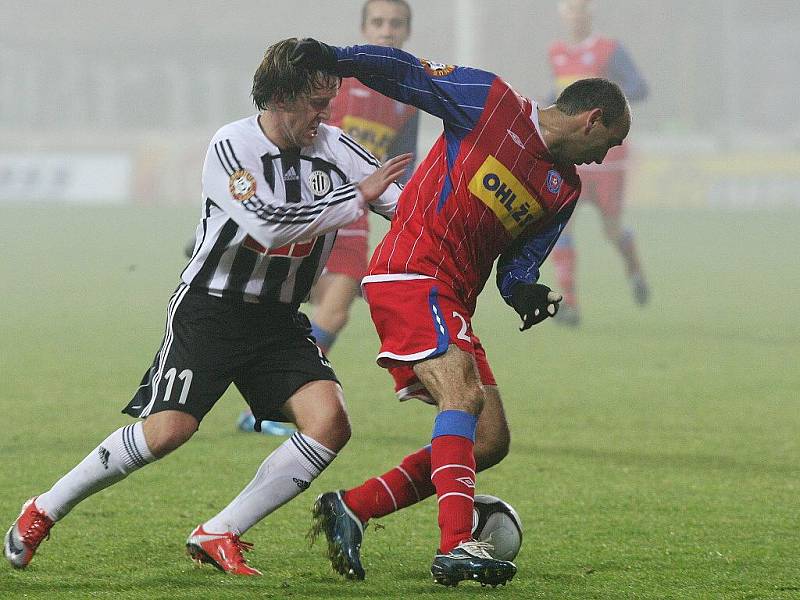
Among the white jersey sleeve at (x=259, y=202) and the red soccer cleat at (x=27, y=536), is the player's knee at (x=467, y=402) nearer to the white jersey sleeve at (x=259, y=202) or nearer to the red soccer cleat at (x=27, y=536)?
the white jersey sleeve at (x=259, y=202)

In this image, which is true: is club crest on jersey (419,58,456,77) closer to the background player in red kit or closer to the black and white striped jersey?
the black and white striped jersey

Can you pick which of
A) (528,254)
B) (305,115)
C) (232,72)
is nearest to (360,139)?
(528,254)

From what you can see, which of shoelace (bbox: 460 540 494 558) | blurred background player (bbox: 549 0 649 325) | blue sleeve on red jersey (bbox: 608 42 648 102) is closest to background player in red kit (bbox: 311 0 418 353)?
shoelace (bbox: 460 540 494 558)

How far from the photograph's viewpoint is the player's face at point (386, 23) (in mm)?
7863

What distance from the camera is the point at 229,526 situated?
14.9 feet

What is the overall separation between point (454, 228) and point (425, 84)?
1.43 ft

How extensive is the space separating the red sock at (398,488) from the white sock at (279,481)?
0.50 ft

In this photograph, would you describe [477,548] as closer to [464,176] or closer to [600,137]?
[464,176]

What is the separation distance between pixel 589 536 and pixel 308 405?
1.21m

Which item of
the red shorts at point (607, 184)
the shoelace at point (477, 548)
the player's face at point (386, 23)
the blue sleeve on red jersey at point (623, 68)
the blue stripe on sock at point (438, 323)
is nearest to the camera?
the shoelace at point (477, 548)

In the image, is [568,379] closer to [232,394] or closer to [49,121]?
[232,394]

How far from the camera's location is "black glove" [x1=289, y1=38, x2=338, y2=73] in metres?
4.30

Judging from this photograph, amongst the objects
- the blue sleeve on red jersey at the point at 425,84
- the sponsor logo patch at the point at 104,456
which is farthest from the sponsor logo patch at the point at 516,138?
the sponsor logo patch at the point at 104,456

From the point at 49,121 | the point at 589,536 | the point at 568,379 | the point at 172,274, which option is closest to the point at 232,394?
the point at 568,379
